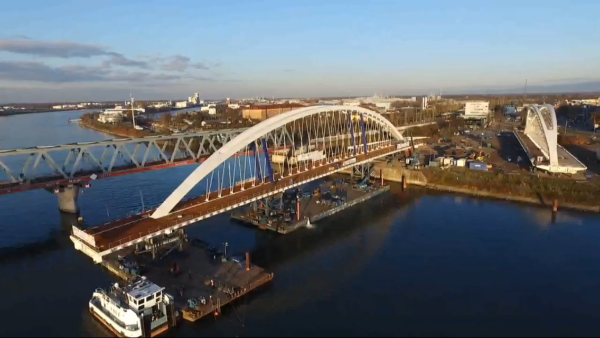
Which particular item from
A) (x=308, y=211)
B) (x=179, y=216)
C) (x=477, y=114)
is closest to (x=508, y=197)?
(x=308, y=211)

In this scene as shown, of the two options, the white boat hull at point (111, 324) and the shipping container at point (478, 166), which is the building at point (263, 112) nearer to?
the shipping container at point (478, 166)

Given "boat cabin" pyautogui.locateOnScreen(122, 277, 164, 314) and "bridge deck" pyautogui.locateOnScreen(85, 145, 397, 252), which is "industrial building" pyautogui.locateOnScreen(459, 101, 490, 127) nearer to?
"bridge deck" pyautogui.locateOnScreen(85, 145, 397, 252)

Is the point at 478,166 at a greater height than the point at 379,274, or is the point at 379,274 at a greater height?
the point at 478,166

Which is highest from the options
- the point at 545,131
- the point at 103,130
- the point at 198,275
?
the point at 545,131

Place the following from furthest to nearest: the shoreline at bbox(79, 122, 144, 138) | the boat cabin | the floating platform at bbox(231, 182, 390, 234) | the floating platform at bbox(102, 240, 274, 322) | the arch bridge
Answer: the shoreline at bbox(79, 122, 144, 138)
the arch bridge
the floating platform at bbox(231, 182, 390, 234)
the floating platform at bbox(102, 240, 274, 322)
the boat cabin

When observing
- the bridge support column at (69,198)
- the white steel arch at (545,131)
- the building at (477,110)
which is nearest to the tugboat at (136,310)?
the bridge support column at (69,198)

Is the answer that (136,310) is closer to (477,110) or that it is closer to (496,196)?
(496,196)

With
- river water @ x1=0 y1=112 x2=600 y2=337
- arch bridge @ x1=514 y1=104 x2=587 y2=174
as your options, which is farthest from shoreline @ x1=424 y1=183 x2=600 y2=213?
arch bridge @ x1=514 y1=104 x2=587 y2=174

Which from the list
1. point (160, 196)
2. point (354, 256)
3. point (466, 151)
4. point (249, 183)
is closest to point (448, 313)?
point (354, 256)

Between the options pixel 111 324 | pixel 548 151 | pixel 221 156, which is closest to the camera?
pixel 111 324
